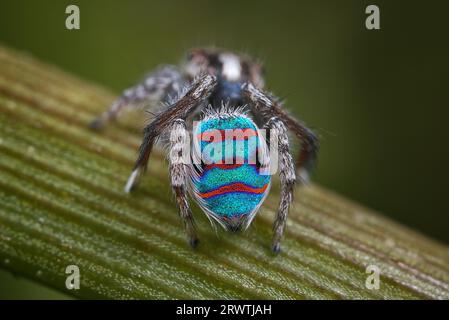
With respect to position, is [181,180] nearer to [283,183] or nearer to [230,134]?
[230,134]

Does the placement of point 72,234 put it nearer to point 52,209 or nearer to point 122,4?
point 52,209

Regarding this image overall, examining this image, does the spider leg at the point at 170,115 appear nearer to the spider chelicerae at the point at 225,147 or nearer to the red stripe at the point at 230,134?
the spider chelicerae at the point at 225,147

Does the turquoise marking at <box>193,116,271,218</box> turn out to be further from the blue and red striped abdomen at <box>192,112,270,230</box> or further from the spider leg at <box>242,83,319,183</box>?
the spider leg at <box>242,83,319,183</box>

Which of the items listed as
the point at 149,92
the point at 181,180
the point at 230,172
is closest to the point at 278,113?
the point at 230,172

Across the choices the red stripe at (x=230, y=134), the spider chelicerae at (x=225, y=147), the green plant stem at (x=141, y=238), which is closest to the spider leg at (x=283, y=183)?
the spider chelicerae at (x=225, y=147)

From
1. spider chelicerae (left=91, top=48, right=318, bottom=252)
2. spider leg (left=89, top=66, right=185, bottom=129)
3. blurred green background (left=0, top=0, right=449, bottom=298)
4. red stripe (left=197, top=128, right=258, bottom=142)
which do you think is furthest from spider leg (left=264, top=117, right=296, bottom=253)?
blurred green background (left=0, top=0, right=449, bottom=298)
